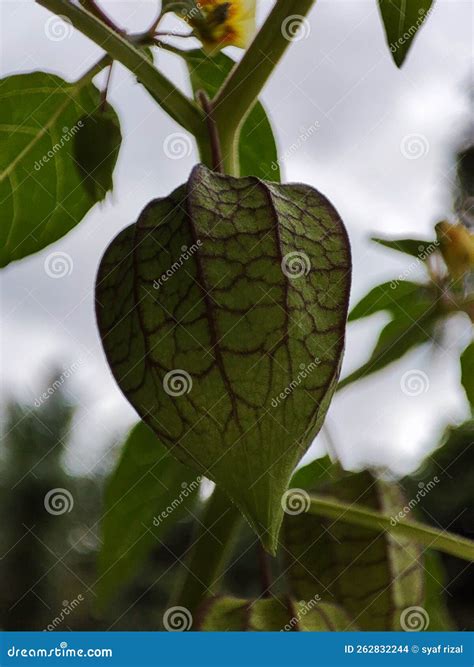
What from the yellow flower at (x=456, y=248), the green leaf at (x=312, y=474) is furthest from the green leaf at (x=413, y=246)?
the green leaf at (x=312, y=474)

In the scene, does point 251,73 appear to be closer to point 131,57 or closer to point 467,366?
point 131,57

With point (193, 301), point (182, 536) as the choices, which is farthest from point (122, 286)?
point (182, 536)

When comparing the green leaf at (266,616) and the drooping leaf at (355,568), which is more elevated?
the drooping leaf at (355,568)

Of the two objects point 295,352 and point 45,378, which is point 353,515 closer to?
point 295,352

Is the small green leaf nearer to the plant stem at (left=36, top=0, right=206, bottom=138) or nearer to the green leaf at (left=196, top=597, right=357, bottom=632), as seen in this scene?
the plant stem at (left=36, top=0, right=206, bottom=138)

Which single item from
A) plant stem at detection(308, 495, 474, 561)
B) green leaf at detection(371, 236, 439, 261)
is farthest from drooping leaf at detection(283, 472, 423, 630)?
→ green leaf at detection(371, 236, 439, 261)

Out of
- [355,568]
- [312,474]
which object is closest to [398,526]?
[355,568]

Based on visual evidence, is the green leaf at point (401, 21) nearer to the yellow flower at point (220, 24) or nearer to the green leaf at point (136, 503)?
the yellow flower at point (220, 24)
